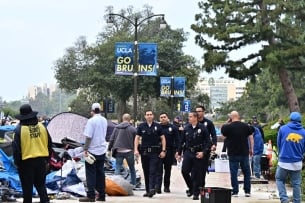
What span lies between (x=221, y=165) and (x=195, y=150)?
441 centimetres

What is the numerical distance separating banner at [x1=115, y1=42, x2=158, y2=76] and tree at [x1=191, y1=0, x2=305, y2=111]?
1637 cm

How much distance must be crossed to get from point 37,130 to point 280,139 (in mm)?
4227

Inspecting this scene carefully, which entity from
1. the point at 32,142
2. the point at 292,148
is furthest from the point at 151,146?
the point at 32,142

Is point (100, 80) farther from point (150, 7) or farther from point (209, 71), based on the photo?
point (209, 71)

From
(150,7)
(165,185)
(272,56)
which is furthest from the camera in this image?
(150,7)

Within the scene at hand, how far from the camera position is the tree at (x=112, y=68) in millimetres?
72938

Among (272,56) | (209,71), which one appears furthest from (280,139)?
(209,71)

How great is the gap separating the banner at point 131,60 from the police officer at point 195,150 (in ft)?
43.3

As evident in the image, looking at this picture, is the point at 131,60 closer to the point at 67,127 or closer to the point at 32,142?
the point at 67,127

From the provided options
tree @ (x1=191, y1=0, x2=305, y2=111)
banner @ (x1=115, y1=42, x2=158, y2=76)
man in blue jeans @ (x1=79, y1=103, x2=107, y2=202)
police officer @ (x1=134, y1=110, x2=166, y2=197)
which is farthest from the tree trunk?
man in blue jeans @ (x1=79, y1=103, x2=107, y2=202)

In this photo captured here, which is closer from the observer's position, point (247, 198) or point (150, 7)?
point (247, 198)

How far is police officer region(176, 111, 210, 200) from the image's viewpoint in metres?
14.3

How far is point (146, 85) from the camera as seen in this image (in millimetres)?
71562

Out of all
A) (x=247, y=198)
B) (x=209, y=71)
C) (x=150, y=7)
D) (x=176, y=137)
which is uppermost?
(x=150, y=7)
